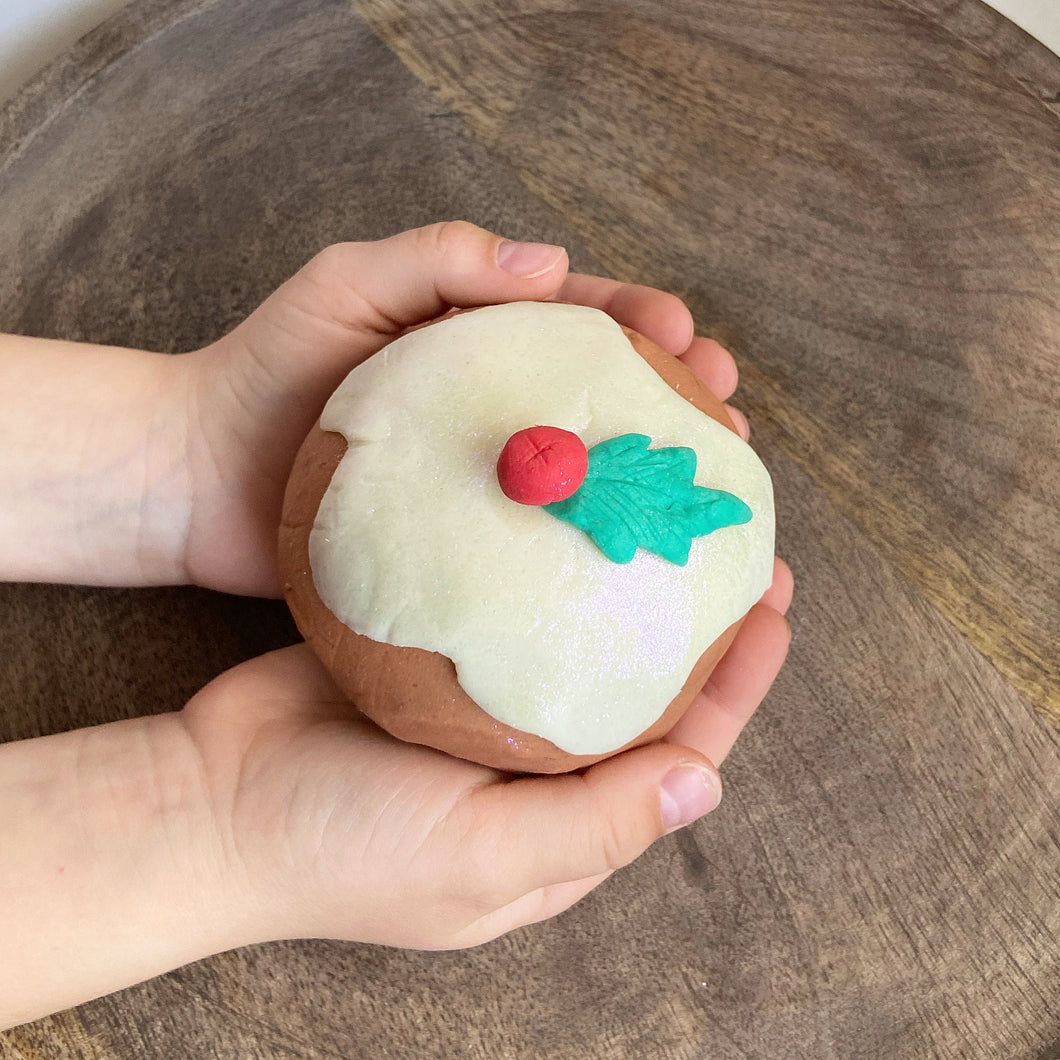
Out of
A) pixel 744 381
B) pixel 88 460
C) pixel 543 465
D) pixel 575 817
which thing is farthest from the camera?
pixel 744 381

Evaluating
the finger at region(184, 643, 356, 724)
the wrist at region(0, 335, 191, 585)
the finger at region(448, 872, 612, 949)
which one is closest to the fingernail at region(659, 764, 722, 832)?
the finger at region(448, 872, 612, 949)

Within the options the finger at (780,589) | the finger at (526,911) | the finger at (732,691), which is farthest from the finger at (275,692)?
the finger at (780,589)

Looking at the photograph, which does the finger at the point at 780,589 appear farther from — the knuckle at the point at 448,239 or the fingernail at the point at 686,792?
the knuckle at the point at 448,239

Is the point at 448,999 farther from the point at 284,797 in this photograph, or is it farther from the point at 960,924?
the point at 960,924

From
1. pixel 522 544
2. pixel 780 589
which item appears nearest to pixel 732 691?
pixel 780 589

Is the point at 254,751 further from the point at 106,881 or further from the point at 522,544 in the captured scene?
the point at 522,544

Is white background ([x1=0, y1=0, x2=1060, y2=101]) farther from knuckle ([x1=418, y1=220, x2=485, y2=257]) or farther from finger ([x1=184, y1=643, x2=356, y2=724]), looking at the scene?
finger ([x1=184, y1=643, x2=356, y2=724])
